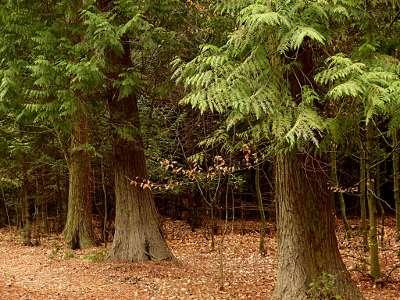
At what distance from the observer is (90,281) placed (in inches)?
382

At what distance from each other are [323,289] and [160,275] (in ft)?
13.1

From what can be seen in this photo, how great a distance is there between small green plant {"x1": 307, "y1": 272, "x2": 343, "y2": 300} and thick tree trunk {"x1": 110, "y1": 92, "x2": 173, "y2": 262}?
4.72 metres

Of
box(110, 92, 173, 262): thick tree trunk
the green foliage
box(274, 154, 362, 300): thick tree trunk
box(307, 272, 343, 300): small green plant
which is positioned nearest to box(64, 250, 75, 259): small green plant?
the green foliage

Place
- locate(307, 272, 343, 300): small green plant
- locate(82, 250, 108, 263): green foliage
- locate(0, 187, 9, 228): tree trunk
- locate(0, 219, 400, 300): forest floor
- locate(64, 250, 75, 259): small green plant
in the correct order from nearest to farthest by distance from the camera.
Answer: locate(307, 272, 343, 300): small green plant
locate(0, 219, 400, 300): forest floor
locate(82, 250, 108, 263): green foliage
locate(64, 250, 75, 259): small green plant
locate(0, 187, 9, 228): tree trunk

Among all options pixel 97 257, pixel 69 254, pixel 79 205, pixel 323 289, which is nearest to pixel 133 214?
pixel 97 257

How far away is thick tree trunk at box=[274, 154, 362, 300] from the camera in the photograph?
6879 mm

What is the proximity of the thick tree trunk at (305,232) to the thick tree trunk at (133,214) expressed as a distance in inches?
173

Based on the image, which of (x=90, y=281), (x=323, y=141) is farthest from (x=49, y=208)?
(x=323, y=141)

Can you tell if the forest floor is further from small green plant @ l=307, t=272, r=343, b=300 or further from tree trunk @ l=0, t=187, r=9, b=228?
tree trunk @ l=0, t=187, r=9, b=228

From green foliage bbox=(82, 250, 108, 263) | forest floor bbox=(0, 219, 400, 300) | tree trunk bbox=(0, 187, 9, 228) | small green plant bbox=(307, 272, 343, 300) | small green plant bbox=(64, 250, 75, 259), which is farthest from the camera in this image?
tree trunk bbox=(0, 187, 9, 228)

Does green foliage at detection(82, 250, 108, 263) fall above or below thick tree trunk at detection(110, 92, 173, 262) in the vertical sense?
below

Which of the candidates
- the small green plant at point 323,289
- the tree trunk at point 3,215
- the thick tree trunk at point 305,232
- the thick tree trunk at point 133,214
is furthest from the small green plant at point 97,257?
the tree trunk at point 3,215

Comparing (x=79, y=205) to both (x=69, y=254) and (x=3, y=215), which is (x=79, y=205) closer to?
(x=69, y=254)

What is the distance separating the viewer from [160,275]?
9.91 m
